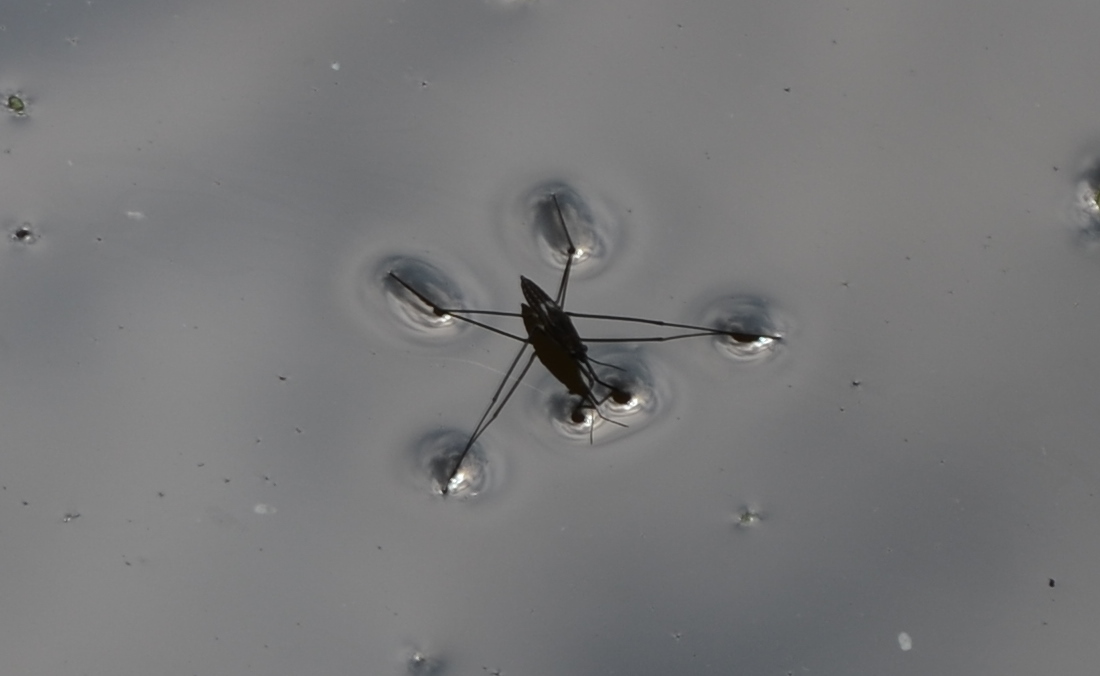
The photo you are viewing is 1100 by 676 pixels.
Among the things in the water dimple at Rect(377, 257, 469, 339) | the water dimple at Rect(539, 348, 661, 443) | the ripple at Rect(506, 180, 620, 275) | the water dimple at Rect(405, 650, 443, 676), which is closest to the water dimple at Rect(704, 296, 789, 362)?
the water dimple at Rect(539, 348, 661, 443)

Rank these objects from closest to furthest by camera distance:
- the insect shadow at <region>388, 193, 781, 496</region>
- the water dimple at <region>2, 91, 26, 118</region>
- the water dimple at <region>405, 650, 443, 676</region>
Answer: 1. the insect shadow at <region>388, 193, 781, 496</region>
2. the water dimple at <region>405, 650, 443, 676</region>
3. the water dimple at <region>2, 91, 26, 118</region>

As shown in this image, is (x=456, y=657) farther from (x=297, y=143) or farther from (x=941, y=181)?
(x=941, y=181)

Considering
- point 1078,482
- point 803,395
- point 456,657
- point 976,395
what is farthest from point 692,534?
point 1078,482

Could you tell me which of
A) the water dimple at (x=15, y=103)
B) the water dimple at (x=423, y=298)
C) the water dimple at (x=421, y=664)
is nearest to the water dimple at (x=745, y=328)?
the water dimple at (x=423, y=298)

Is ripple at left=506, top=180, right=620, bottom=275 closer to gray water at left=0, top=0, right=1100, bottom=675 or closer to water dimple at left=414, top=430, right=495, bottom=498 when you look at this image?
gray water at left=0, top=0, right=1100, bottom=675

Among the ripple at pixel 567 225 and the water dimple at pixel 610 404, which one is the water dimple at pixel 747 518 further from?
the ripple at pixel 567 225

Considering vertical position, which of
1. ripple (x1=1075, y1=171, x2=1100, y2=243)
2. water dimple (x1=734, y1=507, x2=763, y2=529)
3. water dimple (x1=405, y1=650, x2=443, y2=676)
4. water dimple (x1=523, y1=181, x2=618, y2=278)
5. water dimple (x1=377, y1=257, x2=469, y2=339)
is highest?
ripple (x1=1075, y1=171, x2=1100, y2=243)

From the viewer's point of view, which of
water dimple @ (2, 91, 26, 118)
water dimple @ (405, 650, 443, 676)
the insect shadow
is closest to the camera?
the insect shadow
